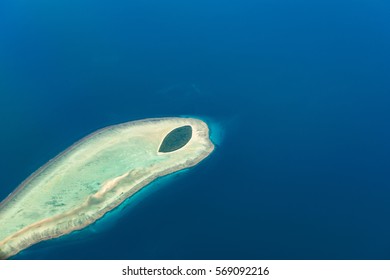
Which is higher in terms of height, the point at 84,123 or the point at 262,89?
the point at 262,89

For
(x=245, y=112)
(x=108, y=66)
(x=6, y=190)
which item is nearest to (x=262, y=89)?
(x=245, y=112)

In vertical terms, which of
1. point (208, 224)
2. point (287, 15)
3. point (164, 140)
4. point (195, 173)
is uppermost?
point (287, 15)

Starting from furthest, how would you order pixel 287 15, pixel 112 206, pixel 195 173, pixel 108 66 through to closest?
pixel 287 15 < pixel 108 66 < pixel 195 173 < pixel 112 206

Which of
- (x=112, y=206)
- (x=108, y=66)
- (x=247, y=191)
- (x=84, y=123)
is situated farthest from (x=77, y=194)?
(x=108, y=66)

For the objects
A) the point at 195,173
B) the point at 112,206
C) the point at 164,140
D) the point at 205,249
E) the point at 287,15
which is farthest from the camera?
the point at 287,15

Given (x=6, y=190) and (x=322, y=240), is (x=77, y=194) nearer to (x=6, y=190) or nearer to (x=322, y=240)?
(x=6, y=190)

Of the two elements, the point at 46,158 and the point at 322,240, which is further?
the point at 46,158
